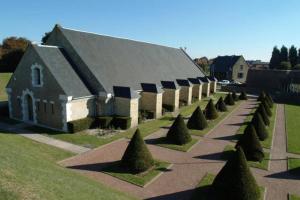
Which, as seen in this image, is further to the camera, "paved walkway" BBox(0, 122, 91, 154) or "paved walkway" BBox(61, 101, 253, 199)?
"paved walkway" BBox(0, 122, 91, 154)

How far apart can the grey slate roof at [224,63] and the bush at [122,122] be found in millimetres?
66207

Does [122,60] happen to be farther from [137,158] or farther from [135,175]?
[135,175]

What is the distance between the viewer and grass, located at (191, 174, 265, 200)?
13305 mm

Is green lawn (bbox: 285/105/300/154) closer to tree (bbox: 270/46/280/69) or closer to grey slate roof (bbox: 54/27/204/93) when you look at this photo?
grey slate roof (bbox: 54/27/204/93)

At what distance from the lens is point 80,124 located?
23.9 m

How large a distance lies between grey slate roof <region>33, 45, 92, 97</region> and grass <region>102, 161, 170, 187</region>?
9958mm

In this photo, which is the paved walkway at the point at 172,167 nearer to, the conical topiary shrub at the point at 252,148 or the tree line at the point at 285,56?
the conical topiary shrub at the point at 252,148

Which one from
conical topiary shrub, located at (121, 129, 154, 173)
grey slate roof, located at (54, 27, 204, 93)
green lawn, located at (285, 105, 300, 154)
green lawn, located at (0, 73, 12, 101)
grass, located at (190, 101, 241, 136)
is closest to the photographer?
conical topiary shrub, located at (121, 129, 154, 173)

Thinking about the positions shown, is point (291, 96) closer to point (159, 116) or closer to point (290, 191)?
point (159, 116)

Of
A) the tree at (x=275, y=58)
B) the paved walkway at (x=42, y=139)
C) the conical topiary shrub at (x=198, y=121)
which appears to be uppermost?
the tree at (x=275, y=58)

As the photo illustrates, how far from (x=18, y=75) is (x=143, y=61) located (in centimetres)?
1758

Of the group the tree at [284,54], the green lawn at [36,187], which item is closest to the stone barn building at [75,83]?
the green lawn at [36,187]

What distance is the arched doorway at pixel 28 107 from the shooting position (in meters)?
26.6

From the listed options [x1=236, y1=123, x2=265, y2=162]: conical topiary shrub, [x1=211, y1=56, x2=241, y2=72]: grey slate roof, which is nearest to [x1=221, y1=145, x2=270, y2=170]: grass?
[x1=236, y1=123, x2=265, y2=162]: conical topiary shrub
